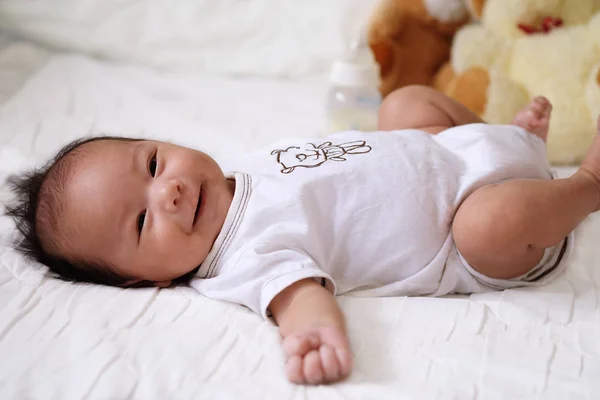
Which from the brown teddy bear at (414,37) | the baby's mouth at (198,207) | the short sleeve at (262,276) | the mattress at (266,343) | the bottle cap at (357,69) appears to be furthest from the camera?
the brown teddy bear at (414,37)

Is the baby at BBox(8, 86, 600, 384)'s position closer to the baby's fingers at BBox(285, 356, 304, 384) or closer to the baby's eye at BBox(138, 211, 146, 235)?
the baby's eye at BBox(138, 211, 146, 235)

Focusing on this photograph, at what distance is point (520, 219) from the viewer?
0.82 meters

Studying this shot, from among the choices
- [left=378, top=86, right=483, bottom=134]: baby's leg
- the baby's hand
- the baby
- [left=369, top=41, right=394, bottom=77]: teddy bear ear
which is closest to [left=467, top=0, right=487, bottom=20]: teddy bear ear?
[left=369, top=41, right=394, bottom=77]: teddy bear ear

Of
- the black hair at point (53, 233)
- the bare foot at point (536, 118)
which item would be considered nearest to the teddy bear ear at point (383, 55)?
the bare foot at point (536, 118)

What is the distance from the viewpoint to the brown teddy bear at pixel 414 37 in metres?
1.42

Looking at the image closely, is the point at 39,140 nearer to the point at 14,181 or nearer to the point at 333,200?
the point at 14,181

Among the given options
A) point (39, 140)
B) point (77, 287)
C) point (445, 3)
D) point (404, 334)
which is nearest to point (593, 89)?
point (445, 3)

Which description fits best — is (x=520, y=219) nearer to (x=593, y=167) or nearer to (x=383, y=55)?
(x=593, y=167)

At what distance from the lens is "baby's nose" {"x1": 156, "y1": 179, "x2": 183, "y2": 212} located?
2.83 ft

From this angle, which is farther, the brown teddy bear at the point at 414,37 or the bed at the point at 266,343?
the brown teddy bear at the point at 414,37

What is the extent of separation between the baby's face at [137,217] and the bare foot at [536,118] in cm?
58

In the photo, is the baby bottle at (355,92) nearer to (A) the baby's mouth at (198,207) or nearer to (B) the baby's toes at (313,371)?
(A) the baby's mouth at (198,207)

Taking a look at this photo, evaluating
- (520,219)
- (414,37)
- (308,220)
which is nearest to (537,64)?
(414,37)

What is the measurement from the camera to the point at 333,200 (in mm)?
925
